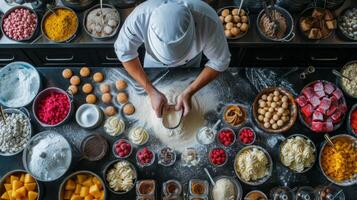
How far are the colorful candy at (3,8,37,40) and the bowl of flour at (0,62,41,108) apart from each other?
286 millimetres

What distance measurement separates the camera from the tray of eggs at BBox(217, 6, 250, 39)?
2.82 meters

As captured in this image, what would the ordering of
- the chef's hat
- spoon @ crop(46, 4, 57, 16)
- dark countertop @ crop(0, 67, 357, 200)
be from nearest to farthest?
the chef's hat → dark countertop @ crop(0, 67, 357, 200) → spoon @ crop(46, 4, 57, 16)

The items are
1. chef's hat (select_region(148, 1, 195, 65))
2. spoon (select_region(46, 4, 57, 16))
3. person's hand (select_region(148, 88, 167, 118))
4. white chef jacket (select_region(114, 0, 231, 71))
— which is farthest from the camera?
spoon (select_region(46, 4, 57, 16))

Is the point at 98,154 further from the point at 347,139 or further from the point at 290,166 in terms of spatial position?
the point at 347,139

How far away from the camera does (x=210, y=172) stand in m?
2.53

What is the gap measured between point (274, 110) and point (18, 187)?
179 cm

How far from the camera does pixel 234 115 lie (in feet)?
8.50

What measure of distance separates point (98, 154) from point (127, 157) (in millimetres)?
196

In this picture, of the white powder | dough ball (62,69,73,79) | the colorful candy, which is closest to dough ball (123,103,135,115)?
the white powder

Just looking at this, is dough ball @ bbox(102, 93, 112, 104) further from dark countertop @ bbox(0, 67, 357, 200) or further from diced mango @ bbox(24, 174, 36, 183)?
diced mango @ bbox(24, 174, 36, 183)

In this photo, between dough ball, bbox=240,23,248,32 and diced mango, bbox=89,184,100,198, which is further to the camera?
dough ball, bbox=240,23,248,32

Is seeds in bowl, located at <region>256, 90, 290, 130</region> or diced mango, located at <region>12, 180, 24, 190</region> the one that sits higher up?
seeds in bowl, located at <region>256, 90, 290, 130</region>

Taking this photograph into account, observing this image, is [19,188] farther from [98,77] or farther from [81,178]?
[98,77]

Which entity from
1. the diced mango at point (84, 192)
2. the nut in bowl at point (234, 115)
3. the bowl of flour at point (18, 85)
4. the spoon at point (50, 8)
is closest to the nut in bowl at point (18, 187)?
the diced mango at point (84, 192)
